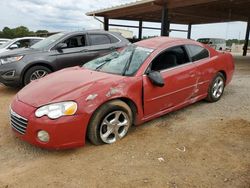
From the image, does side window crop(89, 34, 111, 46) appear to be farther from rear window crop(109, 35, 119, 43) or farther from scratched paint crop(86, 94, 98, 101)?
scratched paint crop(86, 94, 98, 101)

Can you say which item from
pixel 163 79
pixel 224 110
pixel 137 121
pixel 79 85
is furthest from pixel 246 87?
pixel 79 85

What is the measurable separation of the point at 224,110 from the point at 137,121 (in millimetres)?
2119

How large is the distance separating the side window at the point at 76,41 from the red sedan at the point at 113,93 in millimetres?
2840

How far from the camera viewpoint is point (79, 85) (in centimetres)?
371

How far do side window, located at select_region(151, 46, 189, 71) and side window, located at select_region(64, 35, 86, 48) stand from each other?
3.62 meters

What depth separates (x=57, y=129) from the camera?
10.7ft

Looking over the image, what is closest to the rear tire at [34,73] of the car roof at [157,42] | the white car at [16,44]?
the car roof at [157,42]

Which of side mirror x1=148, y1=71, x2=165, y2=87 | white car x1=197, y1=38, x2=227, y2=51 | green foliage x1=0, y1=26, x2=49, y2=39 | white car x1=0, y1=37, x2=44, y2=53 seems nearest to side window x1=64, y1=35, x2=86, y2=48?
side mirror x1=148, y1=71, x2=165, y2=87

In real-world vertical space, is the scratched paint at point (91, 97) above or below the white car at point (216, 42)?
above

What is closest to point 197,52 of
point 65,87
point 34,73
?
point 65,87

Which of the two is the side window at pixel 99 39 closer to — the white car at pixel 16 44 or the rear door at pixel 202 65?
the rear door at pixel 202 65

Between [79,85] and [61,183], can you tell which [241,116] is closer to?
[79,85]

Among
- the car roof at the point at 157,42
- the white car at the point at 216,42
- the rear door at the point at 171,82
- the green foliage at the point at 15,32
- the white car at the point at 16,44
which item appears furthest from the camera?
the green foliage at the point at 15,32

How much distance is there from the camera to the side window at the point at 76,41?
750 cm
